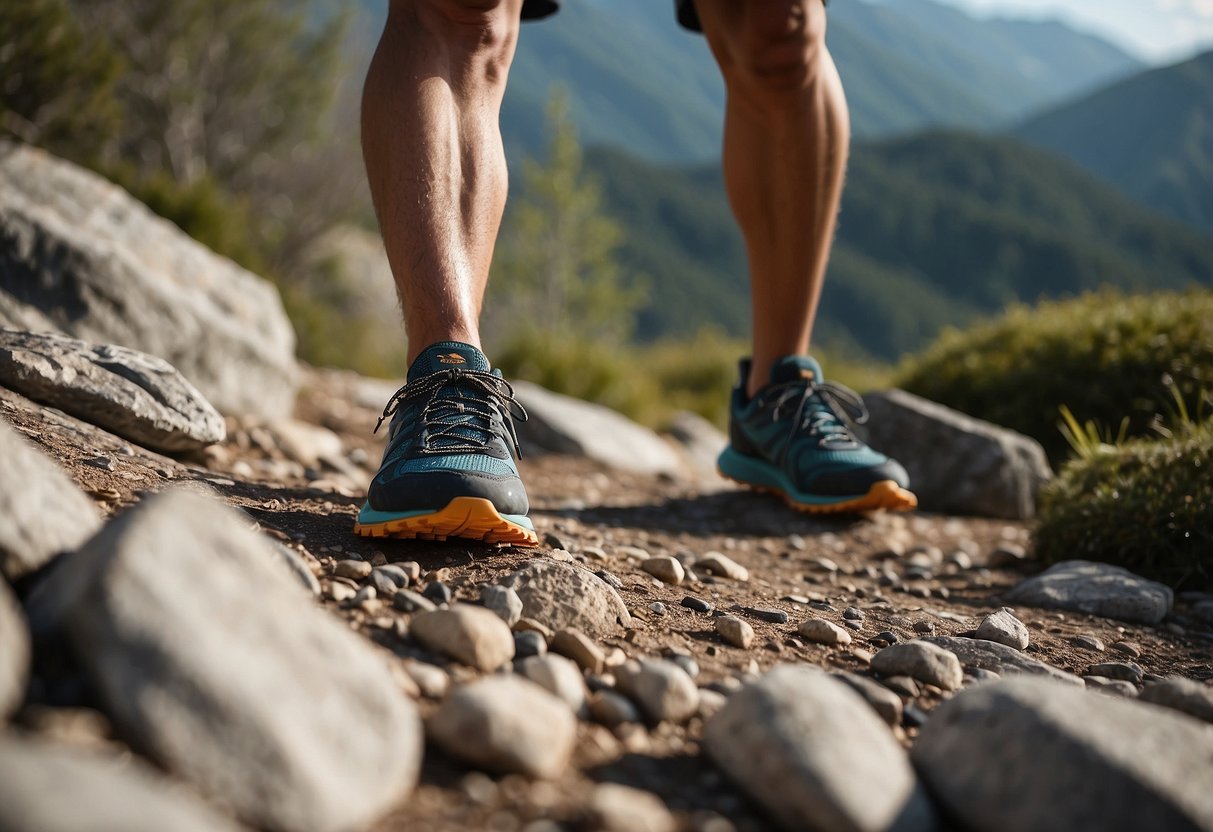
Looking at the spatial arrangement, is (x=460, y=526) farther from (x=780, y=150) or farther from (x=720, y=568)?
(x=780, y=150)

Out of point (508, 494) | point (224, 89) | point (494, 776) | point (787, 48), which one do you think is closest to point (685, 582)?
point (508, 494)

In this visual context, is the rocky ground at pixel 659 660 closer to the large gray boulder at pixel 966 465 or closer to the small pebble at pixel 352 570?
the small pebble at pixel 352 570

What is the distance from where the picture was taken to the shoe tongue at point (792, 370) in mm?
2725

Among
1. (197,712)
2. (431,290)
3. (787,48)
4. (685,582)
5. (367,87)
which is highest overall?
(787,48)

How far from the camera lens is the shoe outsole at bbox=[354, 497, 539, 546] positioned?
1596 millimetres

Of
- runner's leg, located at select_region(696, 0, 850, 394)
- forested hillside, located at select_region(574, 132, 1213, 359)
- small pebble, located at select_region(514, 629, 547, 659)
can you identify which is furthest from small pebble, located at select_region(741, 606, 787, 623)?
forested hillside, located at select_region(574, 132, 1213, 359)

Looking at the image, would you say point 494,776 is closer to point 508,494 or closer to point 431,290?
point 508,494

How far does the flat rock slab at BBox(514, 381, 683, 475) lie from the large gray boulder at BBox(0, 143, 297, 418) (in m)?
1.22

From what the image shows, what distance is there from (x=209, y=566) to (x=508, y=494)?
0.73 meters

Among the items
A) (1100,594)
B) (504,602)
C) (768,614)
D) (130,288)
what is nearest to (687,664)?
(504,602)

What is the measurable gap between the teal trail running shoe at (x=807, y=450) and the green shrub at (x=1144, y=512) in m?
0.50

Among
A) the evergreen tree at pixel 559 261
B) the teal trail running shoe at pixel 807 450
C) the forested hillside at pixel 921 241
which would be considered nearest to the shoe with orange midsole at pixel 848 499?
the teal trail running shoe at pixel 807 450

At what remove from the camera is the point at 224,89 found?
16578 millimetres

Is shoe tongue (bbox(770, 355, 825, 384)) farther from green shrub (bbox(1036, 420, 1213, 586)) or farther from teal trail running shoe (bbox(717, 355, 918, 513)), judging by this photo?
green shrub (bbox(1036, 420, 1213, 586))
